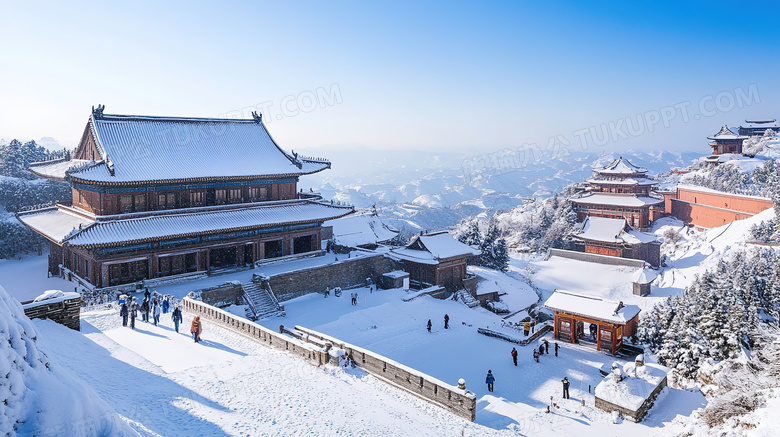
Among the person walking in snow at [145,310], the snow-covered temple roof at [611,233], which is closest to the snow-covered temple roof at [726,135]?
the snow-covered temple roof at [611,233]

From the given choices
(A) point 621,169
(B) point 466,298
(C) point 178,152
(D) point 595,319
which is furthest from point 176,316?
(A) point 621,169

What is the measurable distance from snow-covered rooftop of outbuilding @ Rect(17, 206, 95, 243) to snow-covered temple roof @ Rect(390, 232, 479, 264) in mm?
20664

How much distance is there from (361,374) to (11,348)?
12.3m

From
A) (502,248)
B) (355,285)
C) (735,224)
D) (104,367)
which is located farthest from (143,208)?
(735,224)

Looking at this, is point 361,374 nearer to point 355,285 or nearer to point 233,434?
point 233,434

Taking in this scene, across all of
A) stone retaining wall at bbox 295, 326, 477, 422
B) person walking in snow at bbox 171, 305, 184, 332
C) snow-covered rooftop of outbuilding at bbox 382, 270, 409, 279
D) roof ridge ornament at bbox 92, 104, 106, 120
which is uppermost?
roof ridge ornament at bbox 92, 104, 106, 120

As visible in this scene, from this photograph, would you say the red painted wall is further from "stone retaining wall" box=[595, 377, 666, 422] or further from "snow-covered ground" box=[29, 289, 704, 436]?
"stone retaining wall" box=[595, 377, 666, 422]

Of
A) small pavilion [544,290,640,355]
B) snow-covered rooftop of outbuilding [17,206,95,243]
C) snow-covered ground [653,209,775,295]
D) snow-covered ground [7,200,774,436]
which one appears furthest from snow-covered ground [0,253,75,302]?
snow-covered ground [653,209,775,295]

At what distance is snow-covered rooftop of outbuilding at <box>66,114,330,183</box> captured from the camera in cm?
2802

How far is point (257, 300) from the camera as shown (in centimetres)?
2762

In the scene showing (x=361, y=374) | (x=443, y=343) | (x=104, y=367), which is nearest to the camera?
(x=104, y=367)

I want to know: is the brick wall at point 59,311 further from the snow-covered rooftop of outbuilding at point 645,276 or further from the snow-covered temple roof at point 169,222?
the snow-covered rooftop of outbuilding at point 645,276

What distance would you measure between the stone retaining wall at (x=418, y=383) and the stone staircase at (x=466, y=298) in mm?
19070

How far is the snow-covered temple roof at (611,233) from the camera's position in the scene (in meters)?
51.9
